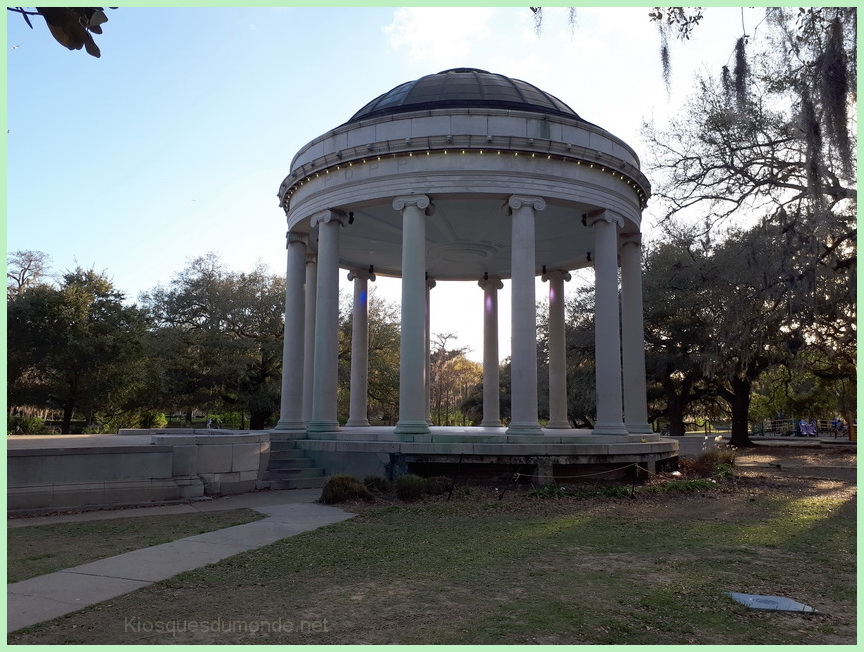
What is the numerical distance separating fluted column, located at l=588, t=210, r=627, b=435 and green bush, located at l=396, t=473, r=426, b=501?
8647 mm

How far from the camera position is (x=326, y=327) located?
26.6 metres

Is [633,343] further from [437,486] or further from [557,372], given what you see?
[437,486]

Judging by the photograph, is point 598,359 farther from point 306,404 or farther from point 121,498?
point 121,498

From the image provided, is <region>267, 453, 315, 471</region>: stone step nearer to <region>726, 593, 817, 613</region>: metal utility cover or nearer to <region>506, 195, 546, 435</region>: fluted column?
<region>506, 195, 546, 435</region>: fluted column

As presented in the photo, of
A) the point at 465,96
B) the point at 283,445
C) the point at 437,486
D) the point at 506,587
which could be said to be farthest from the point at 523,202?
the point at 506,587

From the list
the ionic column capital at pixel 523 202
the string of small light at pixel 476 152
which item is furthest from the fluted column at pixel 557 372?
the ionic column capital at pixel 523 202

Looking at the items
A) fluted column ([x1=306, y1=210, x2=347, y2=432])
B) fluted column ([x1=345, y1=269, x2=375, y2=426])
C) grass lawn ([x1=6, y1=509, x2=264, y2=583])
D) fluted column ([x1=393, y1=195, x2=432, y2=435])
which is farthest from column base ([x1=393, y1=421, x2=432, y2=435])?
fluted column ([x1=345, y1=269, x2=375, y2=426])

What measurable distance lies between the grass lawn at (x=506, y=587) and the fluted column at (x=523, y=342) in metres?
7.07

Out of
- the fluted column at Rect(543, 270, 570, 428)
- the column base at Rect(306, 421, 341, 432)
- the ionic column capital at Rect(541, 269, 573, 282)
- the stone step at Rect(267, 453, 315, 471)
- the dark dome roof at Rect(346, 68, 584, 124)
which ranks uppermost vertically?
the dark dome roof at Rect(346, 68, 584, 124)

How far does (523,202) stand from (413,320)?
590 centimetres

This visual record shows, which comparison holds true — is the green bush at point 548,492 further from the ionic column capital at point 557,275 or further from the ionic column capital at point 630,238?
the ionic column capital at point 557,275

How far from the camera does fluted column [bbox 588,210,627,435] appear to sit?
2511 cm

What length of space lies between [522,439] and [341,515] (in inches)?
322

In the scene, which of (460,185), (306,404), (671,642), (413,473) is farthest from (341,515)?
(306,404)
